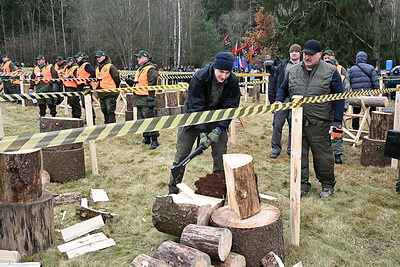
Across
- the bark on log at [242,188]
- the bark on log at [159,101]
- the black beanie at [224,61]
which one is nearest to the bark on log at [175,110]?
the bark on log at [159,101]

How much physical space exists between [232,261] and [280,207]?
6.26 ft

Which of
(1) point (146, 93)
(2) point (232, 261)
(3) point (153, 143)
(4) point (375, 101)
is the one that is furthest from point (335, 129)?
(1) point (146, 93)

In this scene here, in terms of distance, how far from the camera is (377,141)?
20.6 ft

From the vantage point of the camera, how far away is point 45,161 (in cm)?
550

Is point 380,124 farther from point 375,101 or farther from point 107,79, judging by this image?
point 107,79

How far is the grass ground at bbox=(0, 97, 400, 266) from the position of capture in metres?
3.49

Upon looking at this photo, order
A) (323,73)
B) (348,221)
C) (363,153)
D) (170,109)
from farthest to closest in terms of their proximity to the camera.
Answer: (170,109)
(363,153)
(323,73)
(348,221)

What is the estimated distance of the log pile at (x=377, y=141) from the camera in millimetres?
6203

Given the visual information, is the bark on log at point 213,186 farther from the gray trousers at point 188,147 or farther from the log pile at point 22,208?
the log pile at point 22,208

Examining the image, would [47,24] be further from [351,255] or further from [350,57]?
[351,255]

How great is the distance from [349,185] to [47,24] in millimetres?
34201

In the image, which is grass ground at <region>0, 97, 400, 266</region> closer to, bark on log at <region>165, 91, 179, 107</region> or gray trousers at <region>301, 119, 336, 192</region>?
gray trousers at <region>301, 119, 336, 192</region>

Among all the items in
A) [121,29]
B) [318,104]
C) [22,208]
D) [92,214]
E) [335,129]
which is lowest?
A: [92,214]

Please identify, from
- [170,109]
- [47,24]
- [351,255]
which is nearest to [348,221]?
[351,255]
